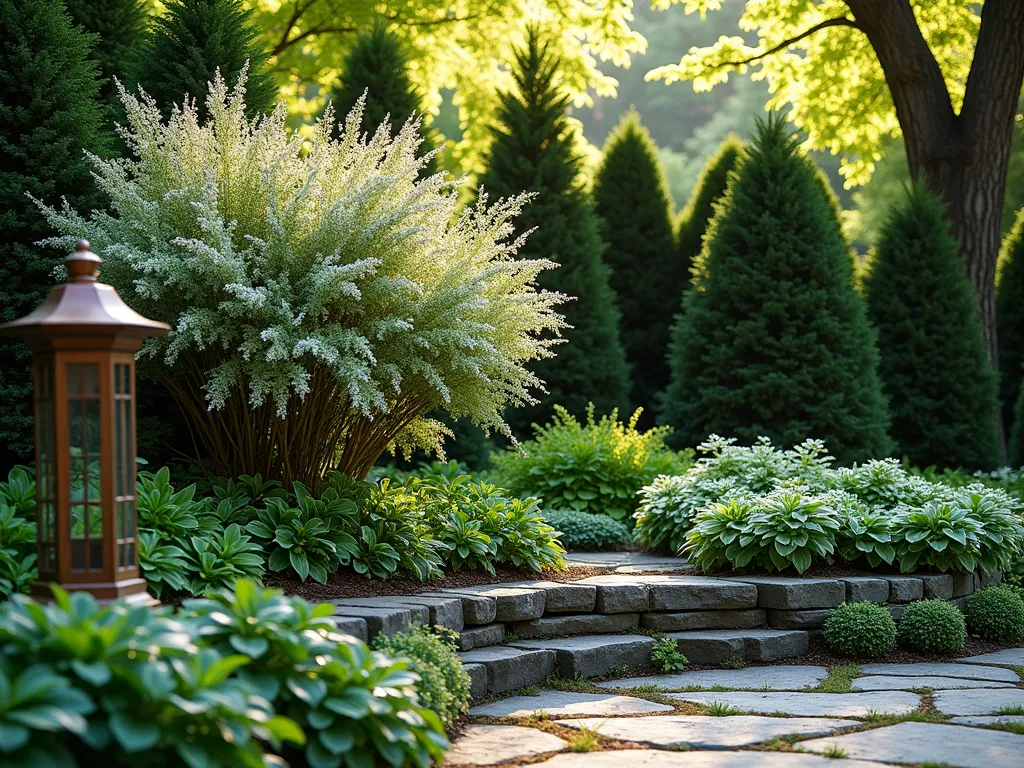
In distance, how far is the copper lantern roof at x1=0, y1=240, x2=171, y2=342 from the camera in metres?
2.89

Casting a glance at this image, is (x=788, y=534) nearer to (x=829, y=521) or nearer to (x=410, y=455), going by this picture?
(x=829, y=521)

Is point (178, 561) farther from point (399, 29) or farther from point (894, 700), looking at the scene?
point (399, 29)

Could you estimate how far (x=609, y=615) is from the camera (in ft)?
16.2

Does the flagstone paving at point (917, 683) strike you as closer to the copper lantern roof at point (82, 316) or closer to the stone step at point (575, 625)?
the stone step at point (575, 625)

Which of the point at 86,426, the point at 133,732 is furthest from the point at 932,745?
the point at 86,426

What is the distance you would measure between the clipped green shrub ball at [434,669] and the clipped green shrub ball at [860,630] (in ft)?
7.40

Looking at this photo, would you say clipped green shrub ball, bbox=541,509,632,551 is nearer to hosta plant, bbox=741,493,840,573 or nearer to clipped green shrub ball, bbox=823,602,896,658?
hosta plant, bbox=741,493,840,573

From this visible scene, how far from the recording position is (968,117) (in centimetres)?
1048

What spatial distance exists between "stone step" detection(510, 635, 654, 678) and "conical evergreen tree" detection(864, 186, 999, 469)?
5.76 m

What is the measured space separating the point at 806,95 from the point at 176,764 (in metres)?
12.5

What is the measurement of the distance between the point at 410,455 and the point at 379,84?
3.53 m

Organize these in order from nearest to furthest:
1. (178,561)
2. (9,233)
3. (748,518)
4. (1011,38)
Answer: (178,561) < (9,233) < (748,518) < (1011,38)

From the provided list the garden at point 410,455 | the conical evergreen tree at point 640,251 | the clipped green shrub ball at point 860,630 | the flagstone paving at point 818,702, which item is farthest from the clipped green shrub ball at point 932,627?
the conical evergreen tree at point 640,251

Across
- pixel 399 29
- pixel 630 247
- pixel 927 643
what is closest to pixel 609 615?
pixel 927 643
